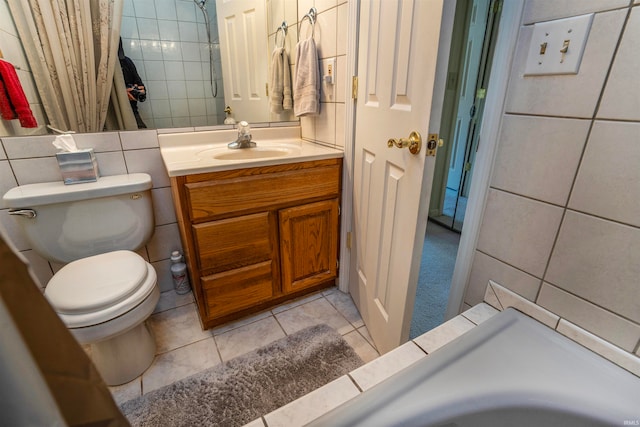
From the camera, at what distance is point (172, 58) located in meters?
1.49

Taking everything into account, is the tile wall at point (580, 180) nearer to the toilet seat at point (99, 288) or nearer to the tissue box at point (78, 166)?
the toilet seat at point (99, 288)

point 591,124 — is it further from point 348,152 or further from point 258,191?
point 258,191

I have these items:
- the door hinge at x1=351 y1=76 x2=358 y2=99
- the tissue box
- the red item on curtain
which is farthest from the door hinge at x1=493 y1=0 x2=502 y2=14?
the red item on curtain

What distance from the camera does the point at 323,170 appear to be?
4.77 ft

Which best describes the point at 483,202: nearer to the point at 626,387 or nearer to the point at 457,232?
Result: the point at 626,387

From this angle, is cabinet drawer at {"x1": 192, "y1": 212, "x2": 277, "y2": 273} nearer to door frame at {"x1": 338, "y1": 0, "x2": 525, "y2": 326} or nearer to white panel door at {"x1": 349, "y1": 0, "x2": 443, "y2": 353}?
white panel door at {"x1": 349, "y1": 0, "x2": 443, "y2": 353}

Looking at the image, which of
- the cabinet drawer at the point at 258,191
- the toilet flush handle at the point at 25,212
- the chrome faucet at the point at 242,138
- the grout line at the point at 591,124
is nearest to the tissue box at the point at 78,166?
the toilet flush handle at the point at 25,212

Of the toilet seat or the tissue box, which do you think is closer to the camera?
the toilet seat

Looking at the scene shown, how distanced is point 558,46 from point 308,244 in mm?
1201

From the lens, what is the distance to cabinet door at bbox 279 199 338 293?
1.47 m

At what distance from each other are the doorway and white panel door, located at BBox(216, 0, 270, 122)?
139 cm

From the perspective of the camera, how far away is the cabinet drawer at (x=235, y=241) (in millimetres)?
1269

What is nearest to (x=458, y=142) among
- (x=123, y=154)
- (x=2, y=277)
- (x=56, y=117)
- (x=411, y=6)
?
Result: (x=411, y=6)

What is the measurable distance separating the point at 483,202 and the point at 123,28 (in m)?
1.67
